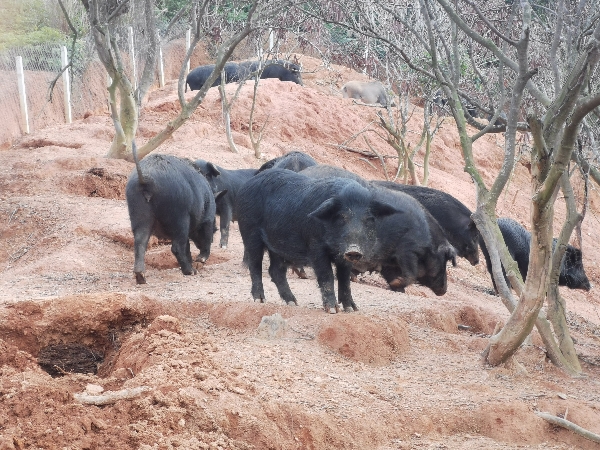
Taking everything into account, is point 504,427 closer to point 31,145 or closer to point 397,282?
point 397,282

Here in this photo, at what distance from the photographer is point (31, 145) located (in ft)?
53.6

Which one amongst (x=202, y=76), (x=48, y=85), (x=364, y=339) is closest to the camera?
(x=364, y=339)

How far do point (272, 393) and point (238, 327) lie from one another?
5.37 ft

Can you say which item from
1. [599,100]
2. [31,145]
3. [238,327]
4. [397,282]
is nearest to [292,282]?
[397,282]

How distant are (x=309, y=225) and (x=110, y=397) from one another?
10.2 feet

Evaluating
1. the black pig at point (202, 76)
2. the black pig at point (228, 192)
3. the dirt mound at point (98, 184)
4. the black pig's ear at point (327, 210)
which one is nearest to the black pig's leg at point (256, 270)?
the black pig's ear at point (327, 210)

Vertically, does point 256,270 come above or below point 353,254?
below

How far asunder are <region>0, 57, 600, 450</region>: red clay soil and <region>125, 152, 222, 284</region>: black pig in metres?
0.38

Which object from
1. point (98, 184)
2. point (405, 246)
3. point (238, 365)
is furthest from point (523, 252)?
point (98, 184)

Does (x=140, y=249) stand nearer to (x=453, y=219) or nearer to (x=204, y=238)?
(x=204, y=238)

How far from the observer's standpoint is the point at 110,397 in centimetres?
421

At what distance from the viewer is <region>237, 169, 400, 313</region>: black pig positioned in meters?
6.83

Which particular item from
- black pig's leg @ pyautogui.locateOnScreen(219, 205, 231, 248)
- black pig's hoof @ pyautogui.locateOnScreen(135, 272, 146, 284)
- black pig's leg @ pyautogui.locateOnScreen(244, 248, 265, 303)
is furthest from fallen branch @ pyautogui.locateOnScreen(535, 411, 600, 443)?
black pig's leg @ pyautogui.locateOnScreen(219, 205, 231, 248)

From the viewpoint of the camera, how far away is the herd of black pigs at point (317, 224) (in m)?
6.90
